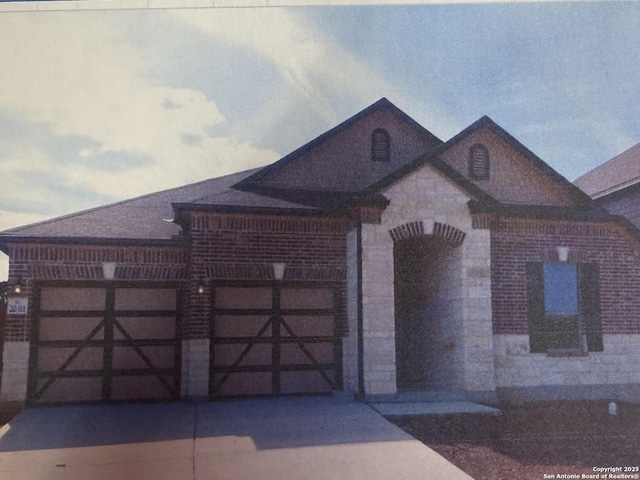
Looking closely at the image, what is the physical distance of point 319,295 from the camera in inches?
308

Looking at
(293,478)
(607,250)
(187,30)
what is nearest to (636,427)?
(607,250)

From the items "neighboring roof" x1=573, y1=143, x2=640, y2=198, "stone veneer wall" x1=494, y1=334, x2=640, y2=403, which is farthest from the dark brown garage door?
"neighboring roof" x1=573, y1=143, x2=640, y2=198

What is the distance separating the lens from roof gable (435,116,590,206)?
9.09 m

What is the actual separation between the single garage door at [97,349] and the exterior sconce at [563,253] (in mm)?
5559

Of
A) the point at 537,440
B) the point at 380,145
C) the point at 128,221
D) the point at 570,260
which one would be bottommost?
the point at 537,440

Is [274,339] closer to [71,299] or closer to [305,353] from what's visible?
[305,353]

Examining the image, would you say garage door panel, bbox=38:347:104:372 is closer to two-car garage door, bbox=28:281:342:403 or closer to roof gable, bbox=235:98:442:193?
two-car garage door, bbox=28:281:342:403

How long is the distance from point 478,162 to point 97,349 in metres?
6.54

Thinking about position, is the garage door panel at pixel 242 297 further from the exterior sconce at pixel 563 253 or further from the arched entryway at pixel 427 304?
the exterior sconce at pixel 563 253

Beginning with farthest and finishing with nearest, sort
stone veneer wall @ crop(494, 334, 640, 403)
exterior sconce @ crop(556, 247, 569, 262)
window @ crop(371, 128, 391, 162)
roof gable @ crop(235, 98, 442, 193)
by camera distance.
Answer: window @ crop(371, 128, 391, 162) < roof gable @ crop(235, 98, 442, 193) < exterior sconce @ crop(556, 247, 569, 262) < stone veneer wall @ crop(494, 334, 640, 403)

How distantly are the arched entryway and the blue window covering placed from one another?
149 centimetres

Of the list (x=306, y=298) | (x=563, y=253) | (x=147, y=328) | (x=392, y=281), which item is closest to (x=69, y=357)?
(x=147, y=328)

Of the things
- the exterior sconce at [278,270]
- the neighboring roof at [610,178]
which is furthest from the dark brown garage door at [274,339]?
the neighboring roof at [610,178]

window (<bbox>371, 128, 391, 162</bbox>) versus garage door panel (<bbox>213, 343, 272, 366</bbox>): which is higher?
window (<bbox>371, 128, 391, 162</bbox>)
